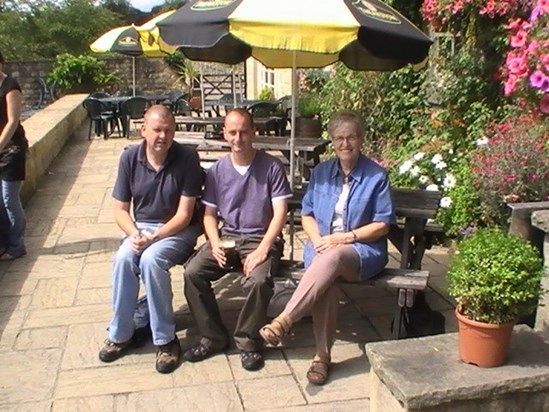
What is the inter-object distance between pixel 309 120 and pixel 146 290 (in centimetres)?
595

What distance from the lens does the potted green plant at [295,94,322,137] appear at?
8.91 meters

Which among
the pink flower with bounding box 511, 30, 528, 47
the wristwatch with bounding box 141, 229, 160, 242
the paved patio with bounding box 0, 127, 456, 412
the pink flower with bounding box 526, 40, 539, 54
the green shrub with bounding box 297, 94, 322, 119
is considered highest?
the pink flower with bounding box 511, 30, 528, 47

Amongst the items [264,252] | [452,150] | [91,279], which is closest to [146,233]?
[264,252]

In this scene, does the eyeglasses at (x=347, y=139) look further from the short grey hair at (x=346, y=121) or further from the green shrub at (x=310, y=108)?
→ the green shrub at (x=310, y=108)

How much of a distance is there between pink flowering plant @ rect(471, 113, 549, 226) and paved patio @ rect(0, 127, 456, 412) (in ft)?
1.89

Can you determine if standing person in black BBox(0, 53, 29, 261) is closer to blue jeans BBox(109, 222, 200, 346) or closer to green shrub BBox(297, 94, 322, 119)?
blue jeans BBox(109, 222, 200, 346)

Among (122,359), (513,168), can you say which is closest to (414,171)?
(513,168)

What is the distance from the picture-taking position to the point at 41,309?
3971mm

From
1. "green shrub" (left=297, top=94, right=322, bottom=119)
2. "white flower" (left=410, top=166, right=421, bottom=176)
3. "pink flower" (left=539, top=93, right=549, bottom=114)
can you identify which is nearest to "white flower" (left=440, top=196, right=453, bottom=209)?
"white flower" (left=410, top=166, right=421, bottom=176)

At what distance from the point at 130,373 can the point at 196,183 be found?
104 cm

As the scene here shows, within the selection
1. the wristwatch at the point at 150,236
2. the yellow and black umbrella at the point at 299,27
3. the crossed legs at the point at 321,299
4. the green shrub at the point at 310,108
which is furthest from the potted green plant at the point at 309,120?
the crossed legs at the point at 321,299

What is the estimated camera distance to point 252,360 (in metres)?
3.21

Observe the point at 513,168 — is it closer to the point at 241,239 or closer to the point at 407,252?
the point at 407,252

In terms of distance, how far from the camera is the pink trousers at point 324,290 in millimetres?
3027
